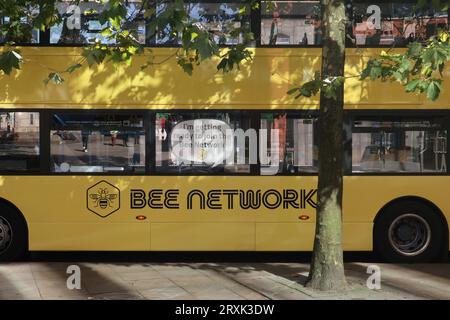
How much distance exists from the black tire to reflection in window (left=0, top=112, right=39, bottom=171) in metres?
0.66

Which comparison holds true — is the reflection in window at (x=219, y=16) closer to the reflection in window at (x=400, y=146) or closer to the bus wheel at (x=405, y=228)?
the reflection in window at (x=400, y=146)

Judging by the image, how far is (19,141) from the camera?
9.16 metres

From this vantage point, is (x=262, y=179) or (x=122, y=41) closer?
(x=122, y=41)

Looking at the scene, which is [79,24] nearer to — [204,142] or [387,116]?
[204,142]

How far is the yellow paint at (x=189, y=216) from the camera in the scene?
29.7ft

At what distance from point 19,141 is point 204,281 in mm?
3587

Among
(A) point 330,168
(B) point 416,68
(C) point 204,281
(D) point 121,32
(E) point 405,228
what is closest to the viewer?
(B) point 416,68

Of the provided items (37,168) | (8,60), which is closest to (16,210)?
(37,168)

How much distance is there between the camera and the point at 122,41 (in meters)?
6.84

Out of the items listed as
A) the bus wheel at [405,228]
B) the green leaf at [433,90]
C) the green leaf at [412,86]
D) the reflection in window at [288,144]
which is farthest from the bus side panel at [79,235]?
the green leaf at [433,90]

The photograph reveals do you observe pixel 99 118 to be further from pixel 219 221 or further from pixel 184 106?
pixel 219 221

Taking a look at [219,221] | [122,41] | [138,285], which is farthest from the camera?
[219,221]

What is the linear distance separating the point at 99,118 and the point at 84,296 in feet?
9.75

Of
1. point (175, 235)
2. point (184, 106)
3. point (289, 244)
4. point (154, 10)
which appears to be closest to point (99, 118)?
point (184, 106)
